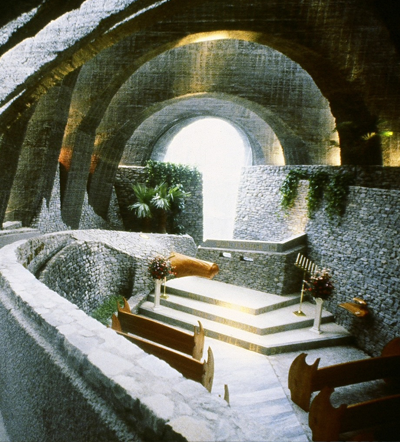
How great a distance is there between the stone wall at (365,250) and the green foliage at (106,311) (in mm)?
5103

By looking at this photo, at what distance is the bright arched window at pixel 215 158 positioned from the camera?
53.2ft

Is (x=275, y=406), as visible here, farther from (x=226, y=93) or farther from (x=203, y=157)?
(x=203, y=157)

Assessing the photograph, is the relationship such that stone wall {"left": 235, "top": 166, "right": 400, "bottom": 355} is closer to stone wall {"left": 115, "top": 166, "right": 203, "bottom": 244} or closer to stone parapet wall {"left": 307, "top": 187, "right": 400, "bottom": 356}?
stone parapet wall {"left": 307, "top": 187, "right": 400, "bottom": 356}

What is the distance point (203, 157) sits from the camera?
1627 centimetres

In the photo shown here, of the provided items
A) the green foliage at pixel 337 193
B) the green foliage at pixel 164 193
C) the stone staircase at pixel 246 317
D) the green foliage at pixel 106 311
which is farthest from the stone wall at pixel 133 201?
the green foliage at pixel 337 193

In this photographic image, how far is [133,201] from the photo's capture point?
14.4m

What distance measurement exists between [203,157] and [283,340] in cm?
1112

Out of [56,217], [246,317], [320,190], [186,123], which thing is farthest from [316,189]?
[186,123]

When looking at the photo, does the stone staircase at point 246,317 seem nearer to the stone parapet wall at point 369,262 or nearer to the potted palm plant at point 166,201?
the stone parapet wall at point 369,262

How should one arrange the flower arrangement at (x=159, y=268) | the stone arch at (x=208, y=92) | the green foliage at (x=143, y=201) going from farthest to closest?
the green foliage at (x=143, y=201), the stone arch at (x=208, y=92), the flower arrangement at (x=159, y=268)

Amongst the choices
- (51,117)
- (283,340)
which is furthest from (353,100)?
(51,117)

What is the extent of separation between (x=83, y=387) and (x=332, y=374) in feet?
11.7

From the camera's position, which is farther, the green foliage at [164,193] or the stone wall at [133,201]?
the stone wall at [133,201]

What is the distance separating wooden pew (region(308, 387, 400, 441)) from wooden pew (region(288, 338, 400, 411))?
631 mm
